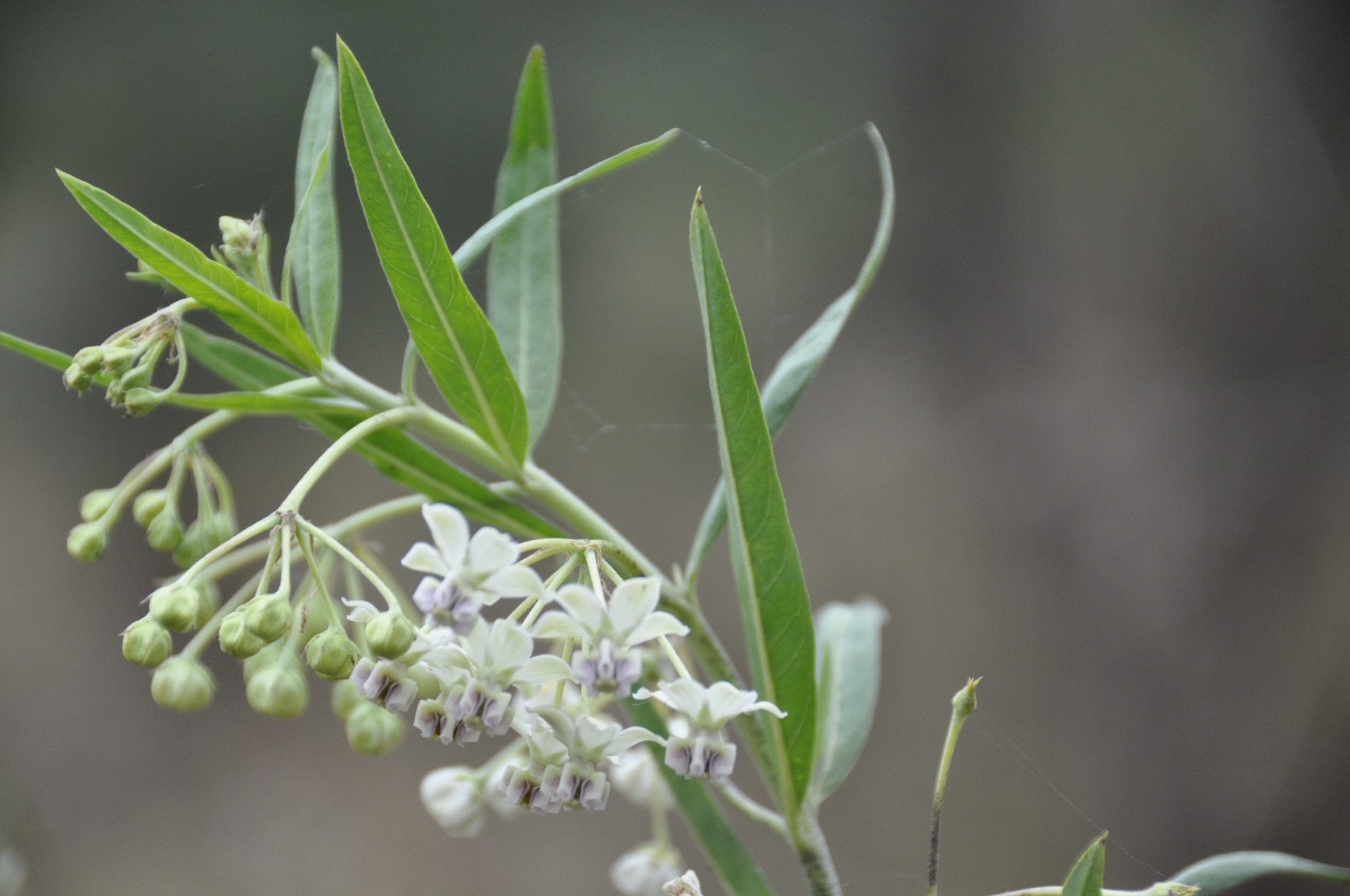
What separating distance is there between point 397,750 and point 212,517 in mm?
1803

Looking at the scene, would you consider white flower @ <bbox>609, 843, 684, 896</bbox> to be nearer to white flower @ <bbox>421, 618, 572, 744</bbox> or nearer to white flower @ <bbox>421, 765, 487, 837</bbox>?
white flower @ <bbox>421, 765, 487, 837</bbox>

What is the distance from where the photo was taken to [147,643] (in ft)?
1.77

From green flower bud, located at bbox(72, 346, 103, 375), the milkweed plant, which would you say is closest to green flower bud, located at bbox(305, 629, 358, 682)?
the milkweed plant

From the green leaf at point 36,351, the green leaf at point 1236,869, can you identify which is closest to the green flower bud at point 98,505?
the green leaf at point 36,351

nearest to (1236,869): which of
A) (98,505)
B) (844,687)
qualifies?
(844,687)

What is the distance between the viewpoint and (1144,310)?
2061 mm

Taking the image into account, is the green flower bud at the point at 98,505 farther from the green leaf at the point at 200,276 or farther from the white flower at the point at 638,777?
the white flower at the point at 638,777

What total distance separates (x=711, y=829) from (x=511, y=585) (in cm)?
43

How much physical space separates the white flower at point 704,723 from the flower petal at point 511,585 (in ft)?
0.28

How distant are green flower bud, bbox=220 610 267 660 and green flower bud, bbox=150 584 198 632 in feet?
0.11

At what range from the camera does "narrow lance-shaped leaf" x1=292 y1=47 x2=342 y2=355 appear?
63cm

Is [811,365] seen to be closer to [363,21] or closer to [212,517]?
[212,517]

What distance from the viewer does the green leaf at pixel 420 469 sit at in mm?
644

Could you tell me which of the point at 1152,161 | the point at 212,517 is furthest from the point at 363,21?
the point at 1152,161
